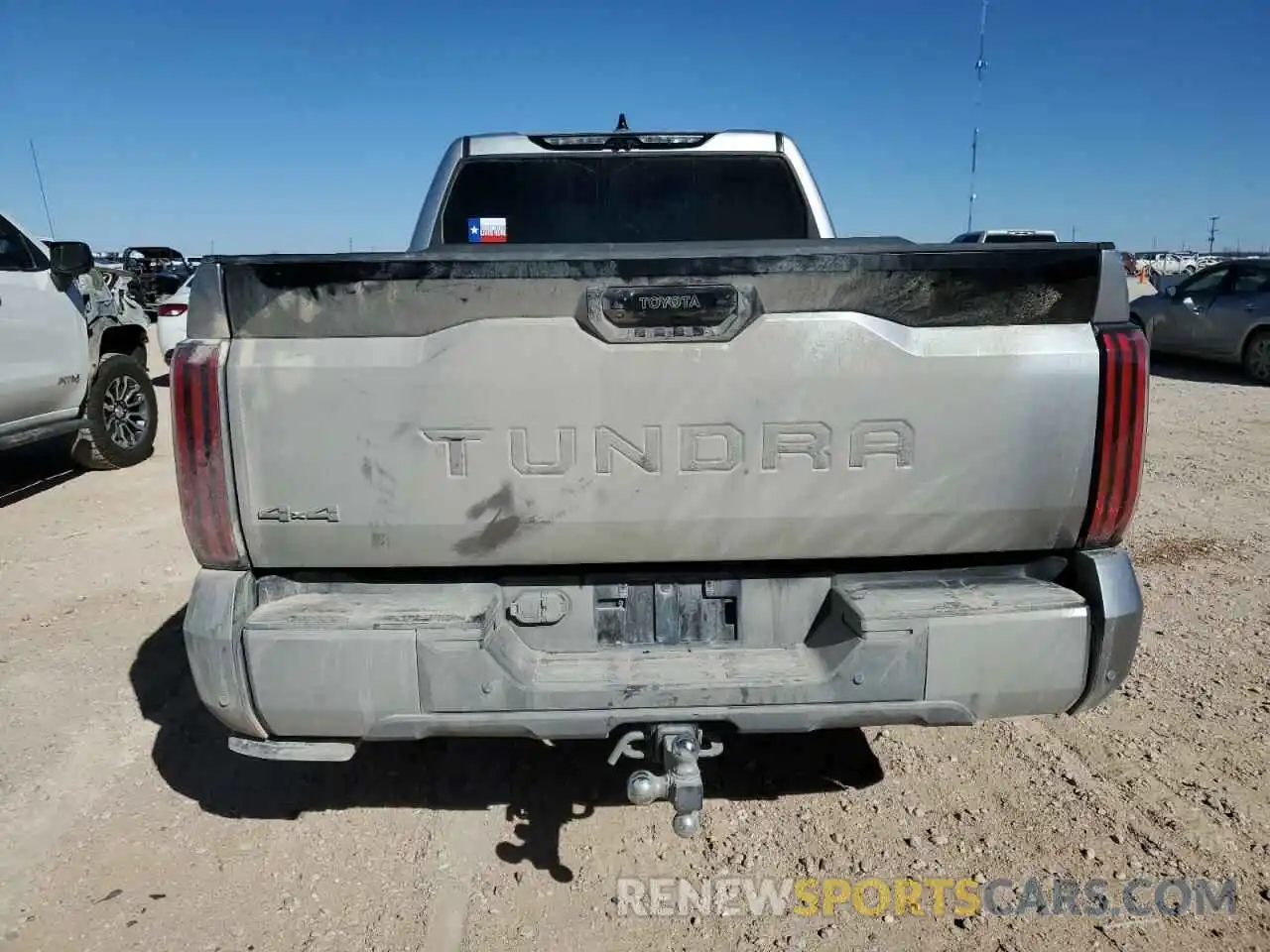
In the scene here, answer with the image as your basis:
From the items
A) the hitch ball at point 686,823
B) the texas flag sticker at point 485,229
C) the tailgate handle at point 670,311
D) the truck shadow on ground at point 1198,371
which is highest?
the texas flag sticker at point 485,229

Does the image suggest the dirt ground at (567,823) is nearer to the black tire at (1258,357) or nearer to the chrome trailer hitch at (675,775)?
the chrome trailer hitch at (675,775)

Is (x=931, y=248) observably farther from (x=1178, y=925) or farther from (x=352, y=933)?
(x=352, y=933)

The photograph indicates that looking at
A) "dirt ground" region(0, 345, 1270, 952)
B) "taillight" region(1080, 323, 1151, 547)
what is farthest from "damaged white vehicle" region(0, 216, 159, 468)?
"taillight" region(1080, 323, 1151, 547)

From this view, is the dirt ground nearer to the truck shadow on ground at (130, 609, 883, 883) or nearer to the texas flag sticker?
the truck shadow on ground at (130, 609, 883, 883)

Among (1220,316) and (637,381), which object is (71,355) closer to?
(637,381)

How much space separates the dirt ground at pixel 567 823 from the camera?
2.48 m

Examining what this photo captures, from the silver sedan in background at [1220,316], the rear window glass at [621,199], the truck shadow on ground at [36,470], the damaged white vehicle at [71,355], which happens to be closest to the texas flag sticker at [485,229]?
the rear window glass at [621,199]

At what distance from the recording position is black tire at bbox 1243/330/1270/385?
11.7m

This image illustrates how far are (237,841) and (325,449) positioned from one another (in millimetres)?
1535

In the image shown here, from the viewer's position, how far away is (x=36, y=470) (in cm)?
805

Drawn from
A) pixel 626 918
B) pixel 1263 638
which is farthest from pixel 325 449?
pixel 1263 638

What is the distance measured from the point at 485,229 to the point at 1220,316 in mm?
11919

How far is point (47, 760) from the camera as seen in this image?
3.37m

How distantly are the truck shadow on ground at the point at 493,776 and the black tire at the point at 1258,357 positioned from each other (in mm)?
11318
